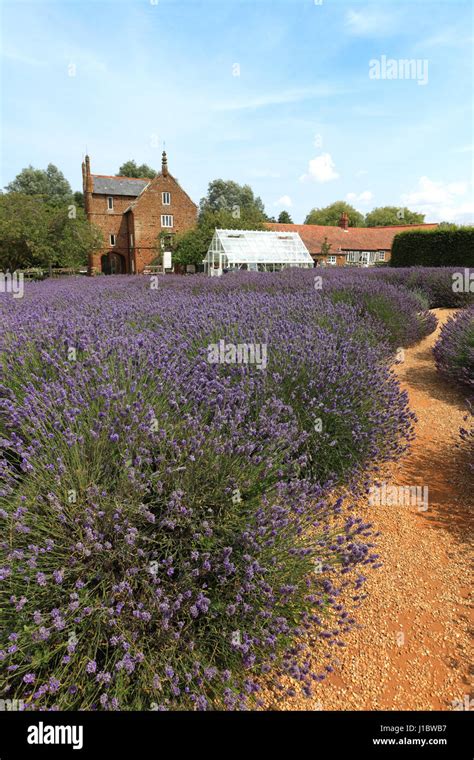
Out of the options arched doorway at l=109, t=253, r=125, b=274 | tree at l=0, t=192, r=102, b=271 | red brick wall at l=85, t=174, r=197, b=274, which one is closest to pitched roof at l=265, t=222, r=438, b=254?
red brick wall at l=85, t=174, r=197, b=274

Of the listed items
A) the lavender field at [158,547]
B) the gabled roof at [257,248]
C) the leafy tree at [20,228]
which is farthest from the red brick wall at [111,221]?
the lavender field at [158,547]

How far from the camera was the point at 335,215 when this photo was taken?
58625mm

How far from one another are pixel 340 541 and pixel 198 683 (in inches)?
31.6

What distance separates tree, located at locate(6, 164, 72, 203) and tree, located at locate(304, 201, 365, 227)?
103 feet

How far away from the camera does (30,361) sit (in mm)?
2904

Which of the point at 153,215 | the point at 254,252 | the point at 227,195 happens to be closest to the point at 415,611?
the point at 254,252

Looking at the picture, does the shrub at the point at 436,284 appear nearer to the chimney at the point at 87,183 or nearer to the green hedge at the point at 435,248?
the green hedge at the point at 435,248

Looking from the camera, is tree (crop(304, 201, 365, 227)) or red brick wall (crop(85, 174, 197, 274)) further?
tree (crop(304, 201, 365, 227))

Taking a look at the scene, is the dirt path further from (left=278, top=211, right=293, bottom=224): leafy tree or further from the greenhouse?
(left=278, top=211, right=293, bottom=224): leafy tree

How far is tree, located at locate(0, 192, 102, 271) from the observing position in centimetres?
2073

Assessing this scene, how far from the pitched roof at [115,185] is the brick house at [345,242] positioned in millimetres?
11366
